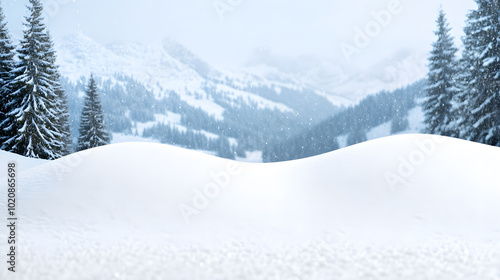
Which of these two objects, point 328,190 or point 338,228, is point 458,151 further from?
point 338,228

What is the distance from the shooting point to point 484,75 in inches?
834

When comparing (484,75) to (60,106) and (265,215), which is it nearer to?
(265,215)

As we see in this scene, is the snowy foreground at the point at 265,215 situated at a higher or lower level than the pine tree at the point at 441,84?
lower

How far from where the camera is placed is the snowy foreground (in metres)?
6.76

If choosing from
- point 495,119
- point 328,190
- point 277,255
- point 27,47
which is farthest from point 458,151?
point 27,47

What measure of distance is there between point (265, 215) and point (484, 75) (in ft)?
60.9

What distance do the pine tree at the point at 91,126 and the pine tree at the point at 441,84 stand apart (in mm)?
25351

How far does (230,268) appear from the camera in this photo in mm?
6680

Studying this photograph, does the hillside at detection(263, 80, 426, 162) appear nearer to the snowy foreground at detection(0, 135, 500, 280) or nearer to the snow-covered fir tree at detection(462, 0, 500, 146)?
the snow-covered fir tree at detection(462, 0, 500, 146)

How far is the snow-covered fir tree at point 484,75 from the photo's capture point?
2075cm

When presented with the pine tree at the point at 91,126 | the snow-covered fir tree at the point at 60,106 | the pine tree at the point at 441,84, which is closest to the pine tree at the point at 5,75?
the snow-covered fir tree at the point at 60,106

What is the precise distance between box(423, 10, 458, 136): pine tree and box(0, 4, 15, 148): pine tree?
2695 centimetres

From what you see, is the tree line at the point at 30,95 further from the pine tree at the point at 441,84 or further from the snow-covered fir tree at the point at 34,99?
the pine tree at the point at 441,84

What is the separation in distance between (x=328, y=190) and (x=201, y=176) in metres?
3.52
